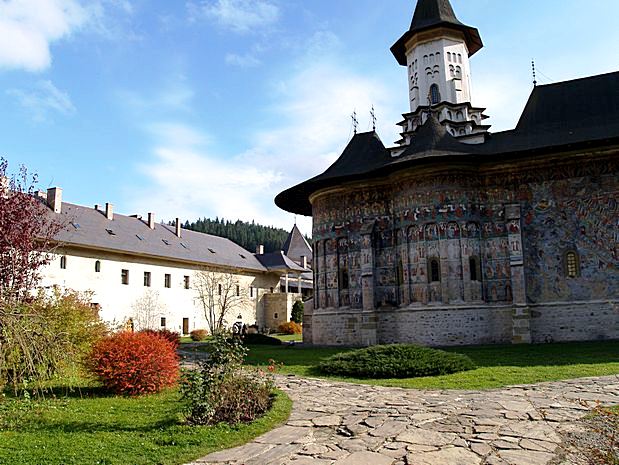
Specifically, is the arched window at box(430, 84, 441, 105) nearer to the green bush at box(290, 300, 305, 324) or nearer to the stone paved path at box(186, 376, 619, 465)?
the stone paved path at box(186, 376, 619, 465)

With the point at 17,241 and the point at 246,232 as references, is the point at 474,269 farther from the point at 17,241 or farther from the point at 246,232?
the point at 246,232

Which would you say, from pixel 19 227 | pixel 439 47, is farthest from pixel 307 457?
pixel 439 47

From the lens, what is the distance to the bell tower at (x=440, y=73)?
87.4ft

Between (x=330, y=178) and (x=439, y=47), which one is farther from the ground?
(x=439, y=47)

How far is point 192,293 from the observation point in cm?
3912

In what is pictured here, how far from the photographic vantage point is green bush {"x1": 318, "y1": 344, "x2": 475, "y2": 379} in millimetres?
12461

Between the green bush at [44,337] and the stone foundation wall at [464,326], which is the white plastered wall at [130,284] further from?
the stone foundation wall at [464,326]

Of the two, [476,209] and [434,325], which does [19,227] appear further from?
[476,209]

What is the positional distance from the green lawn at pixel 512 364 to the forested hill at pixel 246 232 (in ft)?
223

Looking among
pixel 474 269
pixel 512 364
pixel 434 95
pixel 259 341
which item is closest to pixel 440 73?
pixel 434 95

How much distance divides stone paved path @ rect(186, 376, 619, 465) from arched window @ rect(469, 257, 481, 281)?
961 centimetres

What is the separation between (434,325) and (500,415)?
1215 centimetres

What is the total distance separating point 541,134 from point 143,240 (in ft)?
87.8

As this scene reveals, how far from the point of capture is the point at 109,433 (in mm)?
7195
